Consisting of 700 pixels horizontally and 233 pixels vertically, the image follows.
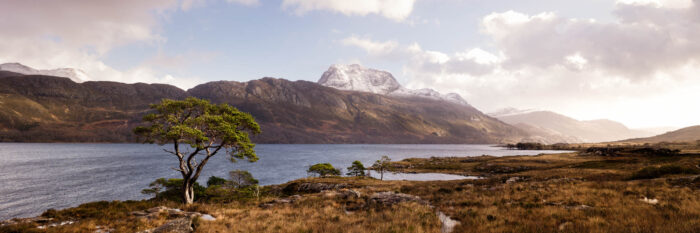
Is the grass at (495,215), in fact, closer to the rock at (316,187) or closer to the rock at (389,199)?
the rock at (389,199)

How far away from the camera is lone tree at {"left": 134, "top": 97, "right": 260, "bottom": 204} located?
29.9 metres

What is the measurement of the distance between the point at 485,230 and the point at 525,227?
1.87 m

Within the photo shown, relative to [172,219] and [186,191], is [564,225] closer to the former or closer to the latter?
[172,219]

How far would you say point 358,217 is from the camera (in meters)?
19.3

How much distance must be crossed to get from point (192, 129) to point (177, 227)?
50.1ft

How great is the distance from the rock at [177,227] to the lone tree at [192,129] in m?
13.3

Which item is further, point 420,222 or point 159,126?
point 159,126

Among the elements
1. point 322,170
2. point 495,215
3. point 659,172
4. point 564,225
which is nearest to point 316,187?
point 322,170

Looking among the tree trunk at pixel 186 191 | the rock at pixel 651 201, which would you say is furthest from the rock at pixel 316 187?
the rock at pixel 651 201

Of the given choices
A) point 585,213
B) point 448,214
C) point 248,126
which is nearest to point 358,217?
point 448,214

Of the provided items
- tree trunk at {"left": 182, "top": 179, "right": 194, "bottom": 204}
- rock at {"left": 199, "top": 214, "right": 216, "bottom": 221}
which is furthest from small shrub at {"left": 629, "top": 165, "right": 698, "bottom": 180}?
tree trunk at {"left": 182, "top": 179, "right": 194, "bottom": 204}

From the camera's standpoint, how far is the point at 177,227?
16.1 meters

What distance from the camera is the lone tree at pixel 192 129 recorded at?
29.9 meters

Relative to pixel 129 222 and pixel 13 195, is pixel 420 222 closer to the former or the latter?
pixel 129 222
